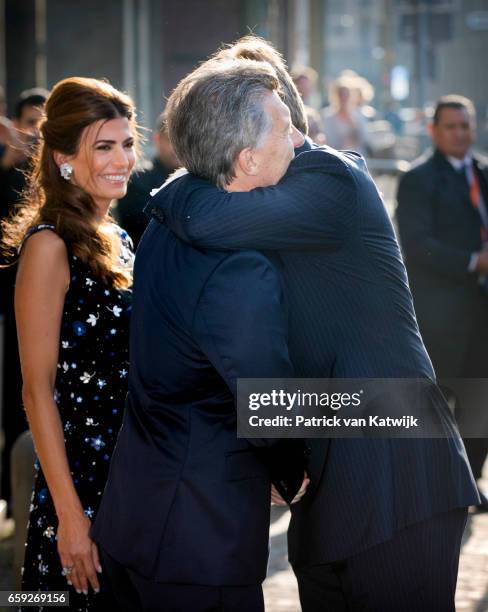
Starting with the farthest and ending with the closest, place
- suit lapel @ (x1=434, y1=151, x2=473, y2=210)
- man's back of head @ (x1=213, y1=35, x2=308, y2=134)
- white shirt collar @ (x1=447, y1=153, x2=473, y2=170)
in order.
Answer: white shirt collar @ (x1=447, y1=153, x2=473, y2=170)
suit lapel @ (x1=434, y1=151, x2=473, y2=210)
man's back of head @ (x1=213, y1=35, x2=308, y2=134)

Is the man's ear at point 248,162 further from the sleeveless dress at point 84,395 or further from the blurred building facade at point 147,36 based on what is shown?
the blurred building facade at point 147,36

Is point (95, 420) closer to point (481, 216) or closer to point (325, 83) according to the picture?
point (481, 216)

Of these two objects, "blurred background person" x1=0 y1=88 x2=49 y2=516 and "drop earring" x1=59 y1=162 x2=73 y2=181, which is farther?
"blurred background person" x1=0 y1=88 x2=49 y2=516

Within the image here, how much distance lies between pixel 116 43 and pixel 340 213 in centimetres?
1381

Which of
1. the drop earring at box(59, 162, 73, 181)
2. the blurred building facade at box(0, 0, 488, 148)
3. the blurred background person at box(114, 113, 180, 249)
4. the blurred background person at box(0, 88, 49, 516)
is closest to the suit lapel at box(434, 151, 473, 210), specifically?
the blurred background person at box(114, 113, 180, 249)

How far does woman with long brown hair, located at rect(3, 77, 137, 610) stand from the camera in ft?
9.65

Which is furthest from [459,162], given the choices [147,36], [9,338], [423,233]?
[147,36]

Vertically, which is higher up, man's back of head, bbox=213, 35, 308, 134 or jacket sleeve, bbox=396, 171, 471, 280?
man's back of head, bbox=213, 35, 308, 134

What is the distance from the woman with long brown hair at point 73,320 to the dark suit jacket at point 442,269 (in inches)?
123

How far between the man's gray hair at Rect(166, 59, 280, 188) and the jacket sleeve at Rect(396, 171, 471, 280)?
381 centimetres

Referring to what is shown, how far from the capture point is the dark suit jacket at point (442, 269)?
623cm

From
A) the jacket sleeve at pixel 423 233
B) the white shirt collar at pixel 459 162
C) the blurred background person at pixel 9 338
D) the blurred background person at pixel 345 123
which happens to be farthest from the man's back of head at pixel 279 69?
the blurred background person at pixel 345 123

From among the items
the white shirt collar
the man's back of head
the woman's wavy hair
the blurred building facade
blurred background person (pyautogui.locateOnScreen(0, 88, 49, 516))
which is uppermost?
the blurred building facade

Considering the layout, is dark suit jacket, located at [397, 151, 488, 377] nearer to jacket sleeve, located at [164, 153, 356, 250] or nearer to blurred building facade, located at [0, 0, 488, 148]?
jacket sleeve, located at [164, 153, 356, 250]
